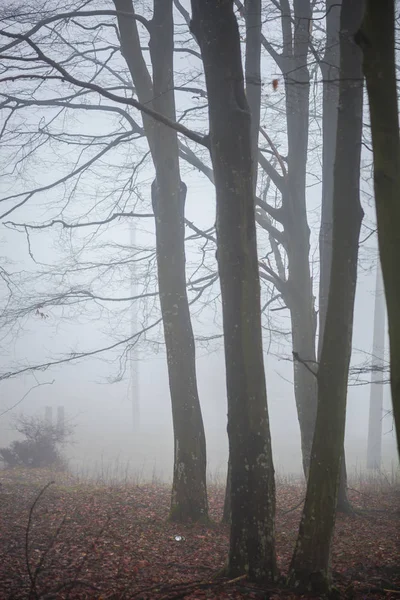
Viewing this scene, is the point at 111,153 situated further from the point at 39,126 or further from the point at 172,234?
the point at 172,234

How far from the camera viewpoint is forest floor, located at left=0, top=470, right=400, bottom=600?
380 centimetres

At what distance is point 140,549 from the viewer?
524 centimetres

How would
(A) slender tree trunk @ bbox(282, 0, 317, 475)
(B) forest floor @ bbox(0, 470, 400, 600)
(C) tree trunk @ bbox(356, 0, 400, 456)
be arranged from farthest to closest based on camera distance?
(A) slender tree trunk @ bbox(282, 0, 317, 475), (B) forest floor @ bbox(0, 470, 400, 600), (C) tree trunk @ bbox(356, 0, 400, 456)

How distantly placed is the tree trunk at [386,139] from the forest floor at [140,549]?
2.10 m

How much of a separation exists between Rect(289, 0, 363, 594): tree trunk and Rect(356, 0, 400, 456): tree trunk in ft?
3.16

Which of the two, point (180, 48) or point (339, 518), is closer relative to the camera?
point (339, 518)

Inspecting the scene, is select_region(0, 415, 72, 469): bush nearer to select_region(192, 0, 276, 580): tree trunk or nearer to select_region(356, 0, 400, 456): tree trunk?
select_region(192, 0, 276, 580): tree trunk

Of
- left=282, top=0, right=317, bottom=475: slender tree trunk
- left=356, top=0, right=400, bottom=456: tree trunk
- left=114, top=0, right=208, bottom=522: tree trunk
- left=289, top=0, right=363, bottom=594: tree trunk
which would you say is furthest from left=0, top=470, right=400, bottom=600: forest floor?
left=356, top=0, right=400, bottom=456: tree trunk

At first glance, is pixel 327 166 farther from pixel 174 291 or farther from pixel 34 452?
pixel 34 452

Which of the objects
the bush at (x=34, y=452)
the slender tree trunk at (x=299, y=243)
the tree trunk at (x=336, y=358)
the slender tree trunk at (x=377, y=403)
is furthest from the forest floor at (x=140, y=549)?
the slender tree trunk at (x=377, y=403)

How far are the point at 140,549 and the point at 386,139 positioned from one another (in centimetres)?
463

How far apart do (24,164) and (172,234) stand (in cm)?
368

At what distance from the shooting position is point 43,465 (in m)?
14.2

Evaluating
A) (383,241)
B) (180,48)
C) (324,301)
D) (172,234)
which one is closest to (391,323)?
(383,241)
